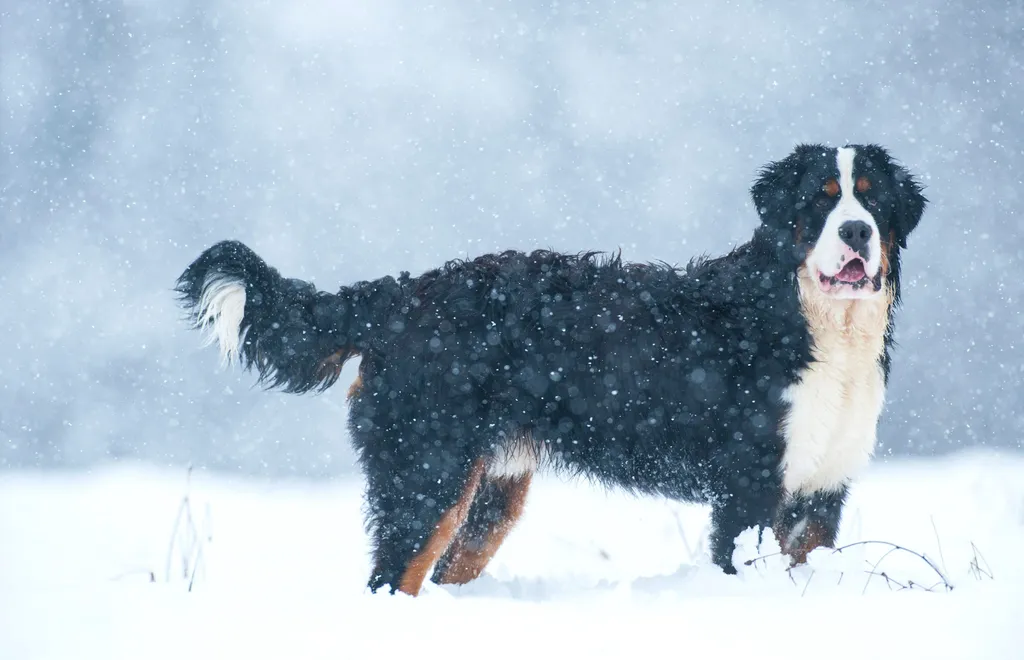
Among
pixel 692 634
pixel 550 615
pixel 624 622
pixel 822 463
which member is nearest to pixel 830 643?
pixel 692 634

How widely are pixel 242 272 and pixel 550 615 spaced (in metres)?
2.03

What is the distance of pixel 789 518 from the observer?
3.98 metres

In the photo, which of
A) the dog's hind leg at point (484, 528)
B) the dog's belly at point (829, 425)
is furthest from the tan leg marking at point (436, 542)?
the dog's belly at point (829, 425)

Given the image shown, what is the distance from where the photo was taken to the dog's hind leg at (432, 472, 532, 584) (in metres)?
4.23

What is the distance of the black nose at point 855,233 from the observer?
3.64 metres

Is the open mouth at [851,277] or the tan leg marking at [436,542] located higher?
the open mouth at [851,277]

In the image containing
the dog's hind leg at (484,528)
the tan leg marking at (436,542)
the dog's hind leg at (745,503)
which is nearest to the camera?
the tan leg marking at (436,542)

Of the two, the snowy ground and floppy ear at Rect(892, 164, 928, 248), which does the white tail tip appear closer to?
the snowy ground

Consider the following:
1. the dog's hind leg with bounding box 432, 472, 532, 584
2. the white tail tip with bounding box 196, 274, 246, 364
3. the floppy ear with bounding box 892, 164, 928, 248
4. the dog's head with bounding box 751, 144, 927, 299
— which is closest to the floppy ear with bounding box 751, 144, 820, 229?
the dog's head with bounding box 751, 144, 927, 299

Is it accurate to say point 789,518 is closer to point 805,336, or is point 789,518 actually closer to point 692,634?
point 805,336

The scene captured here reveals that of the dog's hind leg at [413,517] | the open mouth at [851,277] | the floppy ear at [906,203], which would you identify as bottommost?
A: the dog's hind leg at [413,517]

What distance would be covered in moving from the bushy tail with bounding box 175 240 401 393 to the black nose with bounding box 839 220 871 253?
2025mm

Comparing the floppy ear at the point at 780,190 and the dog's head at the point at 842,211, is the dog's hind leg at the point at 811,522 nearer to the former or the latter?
the dog's head at the point at 842,211

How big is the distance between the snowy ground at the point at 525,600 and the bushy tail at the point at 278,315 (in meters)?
0.85
